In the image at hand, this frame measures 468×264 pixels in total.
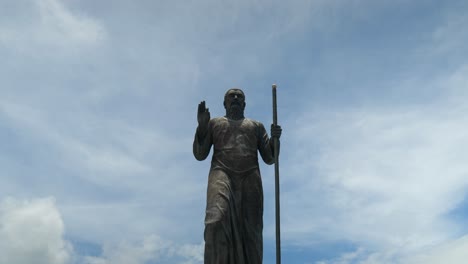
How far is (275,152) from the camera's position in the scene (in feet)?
43.1

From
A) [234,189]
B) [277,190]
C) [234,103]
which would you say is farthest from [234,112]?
[277,190]

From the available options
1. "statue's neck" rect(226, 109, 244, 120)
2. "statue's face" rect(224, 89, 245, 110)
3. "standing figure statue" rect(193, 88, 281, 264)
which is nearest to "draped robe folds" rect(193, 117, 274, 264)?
"standing figure statue" rect(193, 88, 281, 264)

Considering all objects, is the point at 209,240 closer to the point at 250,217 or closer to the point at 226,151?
the point at 250,217

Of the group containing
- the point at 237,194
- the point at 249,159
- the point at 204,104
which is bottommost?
the point at 237,194

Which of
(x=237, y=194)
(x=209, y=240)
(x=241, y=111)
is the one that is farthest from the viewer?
(x=241, y=111)

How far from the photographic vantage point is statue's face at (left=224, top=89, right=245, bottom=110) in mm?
13797

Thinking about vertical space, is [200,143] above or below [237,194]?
above

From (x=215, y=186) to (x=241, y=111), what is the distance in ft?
6.86

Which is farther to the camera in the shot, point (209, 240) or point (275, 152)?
point (275, 152)

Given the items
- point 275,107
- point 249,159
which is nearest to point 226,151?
point 249,159

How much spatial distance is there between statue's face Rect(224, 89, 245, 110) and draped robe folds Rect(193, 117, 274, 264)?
353mm

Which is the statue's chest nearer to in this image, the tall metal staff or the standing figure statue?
the standing figure statue

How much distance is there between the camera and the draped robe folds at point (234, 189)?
1215 cm

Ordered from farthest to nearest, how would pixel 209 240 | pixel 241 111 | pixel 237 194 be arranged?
pixel 241 111, pixel 237 194, pixel 209 240
